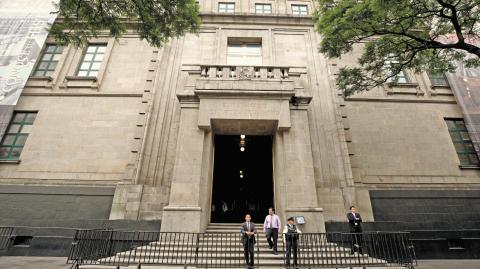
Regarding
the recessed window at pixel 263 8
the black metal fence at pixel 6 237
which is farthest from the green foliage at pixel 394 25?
the black metal fence at pixel 6 237

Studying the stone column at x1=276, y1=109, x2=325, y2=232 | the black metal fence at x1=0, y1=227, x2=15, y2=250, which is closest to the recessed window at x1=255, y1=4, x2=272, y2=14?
the stone column at x1=276, y1=109, x2=325, y2=232

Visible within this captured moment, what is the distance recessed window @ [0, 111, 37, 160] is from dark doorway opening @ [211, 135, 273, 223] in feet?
36.0

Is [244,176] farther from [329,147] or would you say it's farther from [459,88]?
[459,88]

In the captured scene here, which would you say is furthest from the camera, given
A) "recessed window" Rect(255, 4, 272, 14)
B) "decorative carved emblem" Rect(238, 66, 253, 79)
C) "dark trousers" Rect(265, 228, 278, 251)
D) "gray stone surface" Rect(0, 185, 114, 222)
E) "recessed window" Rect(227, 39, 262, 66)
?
"recessed window" Rect(255, 4, 272, 14)

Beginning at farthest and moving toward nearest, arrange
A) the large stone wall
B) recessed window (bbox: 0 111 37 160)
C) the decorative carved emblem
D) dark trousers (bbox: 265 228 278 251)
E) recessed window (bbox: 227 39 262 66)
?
recessed window (bbox: 227 39 262 66), recessed window (bbox: 0 111 37 160), the decorative carved emblem, the large stone wall, dark trousers (bbox: 265 228 278 251)

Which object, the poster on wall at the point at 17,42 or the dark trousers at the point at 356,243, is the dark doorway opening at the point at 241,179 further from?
the poster on wall at the point at 17,42

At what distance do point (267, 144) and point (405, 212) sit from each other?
8509 mm

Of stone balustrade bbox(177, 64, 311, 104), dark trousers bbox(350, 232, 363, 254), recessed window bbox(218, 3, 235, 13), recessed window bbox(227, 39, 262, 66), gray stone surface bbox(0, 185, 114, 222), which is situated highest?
recessed window bbox(218, 3, 235, 13)

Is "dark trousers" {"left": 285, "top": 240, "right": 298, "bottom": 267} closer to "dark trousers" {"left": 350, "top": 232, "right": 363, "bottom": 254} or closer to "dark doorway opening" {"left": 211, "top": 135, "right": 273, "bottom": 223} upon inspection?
"dark trousers" {"left": 350, "top": 232, "right": 363, "bottom": 254}

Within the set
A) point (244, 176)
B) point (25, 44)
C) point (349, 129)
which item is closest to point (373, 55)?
point (349, 129)

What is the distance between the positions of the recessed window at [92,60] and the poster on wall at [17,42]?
2478 millimetres

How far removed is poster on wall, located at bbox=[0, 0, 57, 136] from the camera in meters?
13.7

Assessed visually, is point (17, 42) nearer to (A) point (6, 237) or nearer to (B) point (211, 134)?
(A) point (6, 237)

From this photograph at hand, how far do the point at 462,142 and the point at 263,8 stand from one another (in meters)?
15.9
